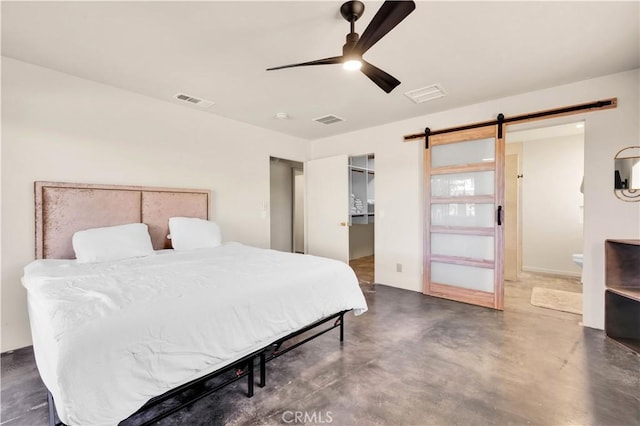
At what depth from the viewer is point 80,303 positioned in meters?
1.40

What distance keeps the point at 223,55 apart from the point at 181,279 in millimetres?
1924

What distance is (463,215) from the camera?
3.70m

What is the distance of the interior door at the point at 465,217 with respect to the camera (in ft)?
11.2

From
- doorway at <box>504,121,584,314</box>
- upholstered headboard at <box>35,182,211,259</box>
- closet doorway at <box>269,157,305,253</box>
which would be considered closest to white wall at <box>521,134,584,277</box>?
doorway at <box>504,121,584,314</box>

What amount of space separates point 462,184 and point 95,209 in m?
4.37

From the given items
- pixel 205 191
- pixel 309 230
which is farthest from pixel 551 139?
pixel 205 191

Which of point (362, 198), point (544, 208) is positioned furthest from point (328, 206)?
point (544, 208)

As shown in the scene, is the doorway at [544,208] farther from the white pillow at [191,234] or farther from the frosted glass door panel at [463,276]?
the white pillow at [191,234]

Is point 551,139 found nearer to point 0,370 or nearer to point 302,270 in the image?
point 302,270

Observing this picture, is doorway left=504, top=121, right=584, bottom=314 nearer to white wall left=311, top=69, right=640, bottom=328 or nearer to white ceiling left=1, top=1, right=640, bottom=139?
white wall left=311, top=69, right=640, bottom=328

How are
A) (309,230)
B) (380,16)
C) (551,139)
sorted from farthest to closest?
(309,230) → (551,139) → (380,16)

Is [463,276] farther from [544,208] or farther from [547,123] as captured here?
[544,208]

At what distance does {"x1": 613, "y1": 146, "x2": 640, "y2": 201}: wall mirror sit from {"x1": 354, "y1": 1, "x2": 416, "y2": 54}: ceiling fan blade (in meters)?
2.80

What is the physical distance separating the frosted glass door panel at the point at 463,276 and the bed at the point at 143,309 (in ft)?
6.18
